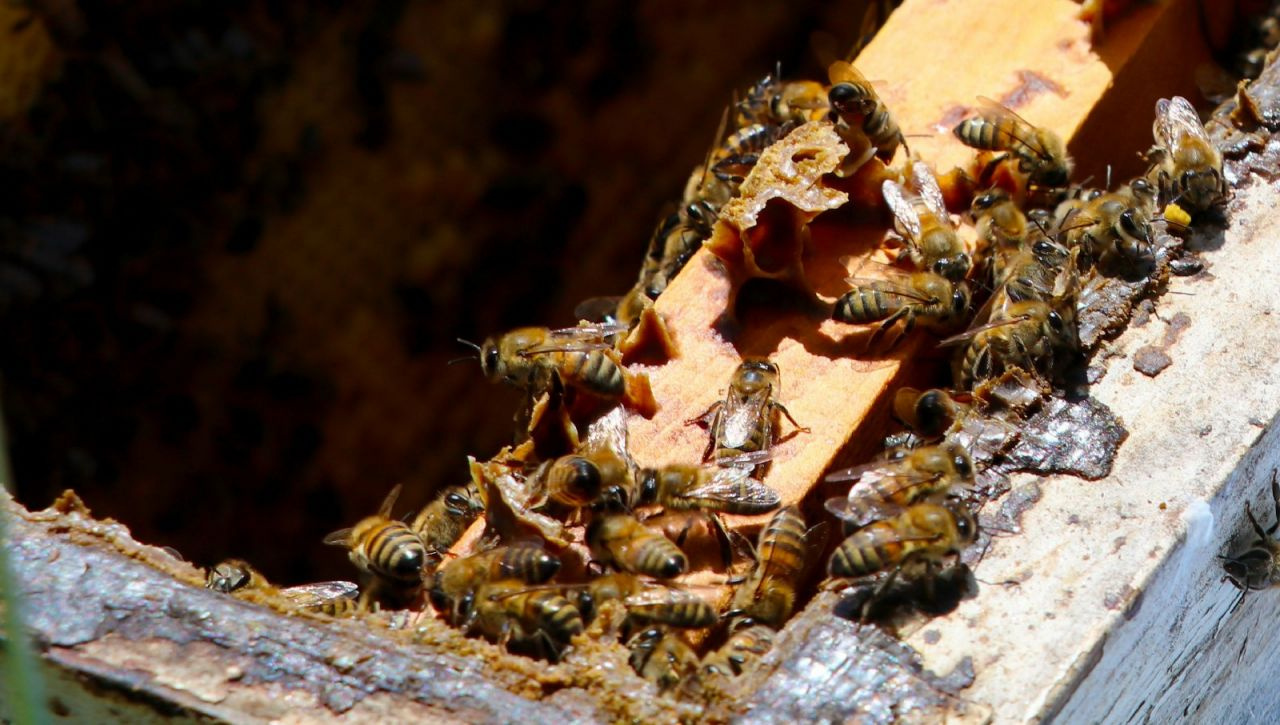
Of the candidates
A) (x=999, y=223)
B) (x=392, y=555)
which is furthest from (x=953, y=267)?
(x=392, y=555)

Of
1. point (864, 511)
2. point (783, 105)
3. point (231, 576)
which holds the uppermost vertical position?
point (783, 105)

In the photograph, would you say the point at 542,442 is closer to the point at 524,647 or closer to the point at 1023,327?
the point at 524,647

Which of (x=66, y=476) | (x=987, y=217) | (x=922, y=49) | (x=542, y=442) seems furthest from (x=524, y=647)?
(x=66, y=476)

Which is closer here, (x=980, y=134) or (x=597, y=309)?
(x=980, y=134)

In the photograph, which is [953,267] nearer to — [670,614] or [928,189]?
[928,189]

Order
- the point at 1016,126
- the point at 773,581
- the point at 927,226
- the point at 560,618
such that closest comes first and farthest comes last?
the point at 560,618 < the point at 773,581 < the point at 927,226 < the point at 1016,126

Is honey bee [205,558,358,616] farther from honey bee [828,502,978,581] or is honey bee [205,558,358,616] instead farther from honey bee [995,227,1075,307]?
honey bee [995,227,1075,307]

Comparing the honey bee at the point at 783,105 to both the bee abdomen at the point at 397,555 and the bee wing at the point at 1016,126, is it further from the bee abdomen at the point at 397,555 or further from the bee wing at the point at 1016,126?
the bee abdomen at the point at 397,555

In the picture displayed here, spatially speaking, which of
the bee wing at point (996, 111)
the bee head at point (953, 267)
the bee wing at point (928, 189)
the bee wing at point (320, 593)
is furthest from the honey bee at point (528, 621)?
the bee wing at point (996, 111)
